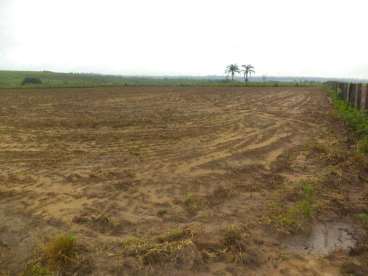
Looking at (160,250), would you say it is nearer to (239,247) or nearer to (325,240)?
(239,247)

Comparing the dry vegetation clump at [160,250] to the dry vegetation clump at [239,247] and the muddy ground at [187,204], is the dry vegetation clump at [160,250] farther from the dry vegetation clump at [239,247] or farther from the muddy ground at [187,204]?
the dry vegetation clump at [239,247]

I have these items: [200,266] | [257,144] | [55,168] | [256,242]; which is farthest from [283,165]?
[55,168]

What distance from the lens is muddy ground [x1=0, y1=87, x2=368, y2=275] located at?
3.55 metres

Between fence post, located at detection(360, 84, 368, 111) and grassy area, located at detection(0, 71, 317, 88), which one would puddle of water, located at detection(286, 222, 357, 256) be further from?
grassy area, located at detection(0, 71, 317, 88)

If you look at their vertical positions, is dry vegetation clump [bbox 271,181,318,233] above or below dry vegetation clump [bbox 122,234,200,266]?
above

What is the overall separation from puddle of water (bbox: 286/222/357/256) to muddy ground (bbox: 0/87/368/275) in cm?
1

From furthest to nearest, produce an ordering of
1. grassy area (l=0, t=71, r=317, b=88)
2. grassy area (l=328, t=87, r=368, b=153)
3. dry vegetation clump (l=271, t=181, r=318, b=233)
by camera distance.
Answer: grassy area (l=0, t=71, r=317, b=88)
grassy area (l=328, t=87, r=368, b=153)
dry vegetation clump (l=271, t=181, r=318, b=233)

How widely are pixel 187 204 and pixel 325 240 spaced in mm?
1838

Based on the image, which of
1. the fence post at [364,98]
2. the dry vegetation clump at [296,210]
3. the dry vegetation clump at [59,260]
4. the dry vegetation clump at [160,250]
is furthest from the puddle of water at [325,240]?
the fence post at [364,98]

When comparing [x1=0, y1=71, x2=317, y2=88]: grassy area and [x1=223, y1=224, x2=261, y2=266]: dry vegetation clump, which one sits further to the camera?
[x1=0, y1=71, x2=317, y2=88]: grassy area

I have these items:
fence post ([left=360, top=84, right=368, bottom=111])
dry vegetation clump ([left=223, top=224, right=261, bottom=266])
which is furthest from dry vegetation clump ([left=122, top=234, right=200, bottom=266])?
fence post ([left=360, top=84, right=368, bottom=111])

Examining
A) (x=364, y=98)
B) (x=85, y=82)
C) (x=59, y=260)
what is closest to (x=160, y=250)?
(x=59, y=260)

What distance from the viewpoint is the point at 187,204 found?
4.89 m

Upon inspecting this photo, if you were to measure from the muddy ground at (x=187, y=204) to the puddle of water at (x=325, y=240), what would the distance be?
0.5 inches
